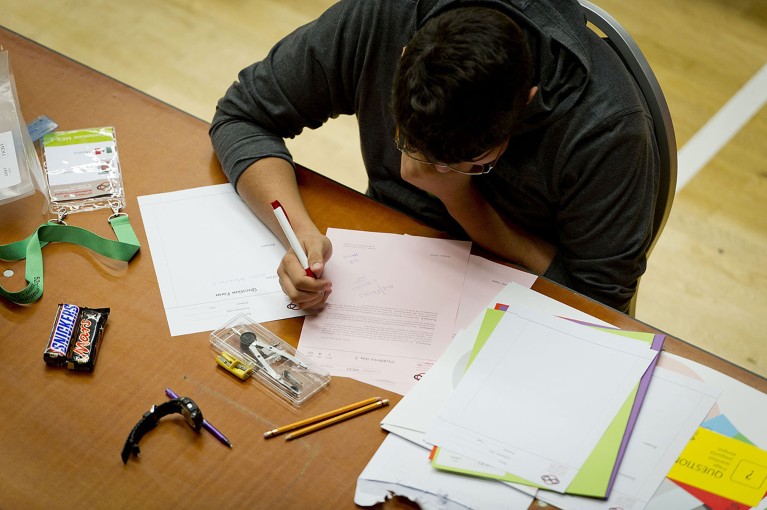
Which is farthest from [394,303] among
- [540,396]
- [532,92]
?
[532,92]

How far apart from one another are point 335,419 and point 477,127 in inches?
17.1

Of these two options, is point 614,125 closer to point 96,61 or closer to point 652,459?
point 652,459

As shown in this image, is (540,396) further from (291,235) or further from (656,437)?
(291,235)

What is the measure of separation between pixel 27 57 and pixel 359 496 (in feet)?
3.60

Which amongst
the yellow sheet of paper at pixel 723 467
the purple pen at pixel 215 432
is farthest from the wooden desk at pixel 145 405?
the yellow sheet of paper at pixel 723 467

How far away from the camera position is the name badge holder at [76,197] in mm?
1302

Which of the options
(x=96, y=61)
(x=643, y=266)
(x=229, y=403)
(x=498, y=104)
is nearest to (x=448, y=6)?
(x=498, y=104)

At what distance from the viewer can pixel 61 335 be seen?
3.87 ft

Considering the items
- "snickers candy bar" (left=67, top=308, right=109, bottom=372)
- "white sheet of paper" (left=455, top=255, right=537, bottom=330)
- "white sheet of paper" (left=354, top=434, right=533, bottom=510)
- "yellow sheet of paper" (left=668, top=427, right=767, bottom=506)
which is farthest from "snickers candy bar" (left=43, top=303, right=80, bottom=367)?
"yellow sheet of paper" (left=668, top=427, right=767, bottom=506)

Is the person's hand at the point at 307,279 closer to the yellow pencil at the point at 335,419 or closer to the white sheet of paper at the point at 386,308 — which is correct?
the white sheet of paper at the point at 386,308

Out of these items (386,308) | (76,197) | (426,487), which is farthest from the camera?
(76,197)

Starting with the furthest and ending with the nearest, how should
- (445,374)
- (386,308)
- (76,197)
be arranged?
1. (76,197)
2. (386,308)
3. (445,374)

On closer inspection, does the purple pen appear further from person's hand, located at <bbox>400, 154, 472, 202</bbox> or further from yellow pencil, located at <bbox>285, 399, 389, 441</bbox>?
person's hand, located at <bbox>400, 154, 472, 202</bbox>

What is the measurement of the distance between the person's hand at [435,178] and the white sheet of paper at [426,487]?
0.44 meters
